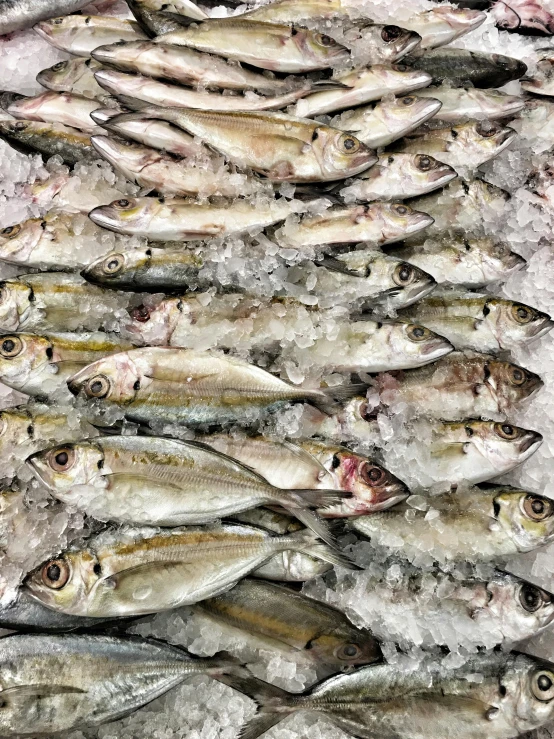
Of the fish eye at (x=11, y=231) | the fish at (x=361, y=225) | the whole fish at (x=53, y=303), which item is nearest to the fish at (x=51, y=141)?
the fish eye at (x=11, y=231)

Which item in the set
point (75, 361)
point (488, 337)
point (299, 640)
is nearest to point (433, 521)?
point (299, 640)

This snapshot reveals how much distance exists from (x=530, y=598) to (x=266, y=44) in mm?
3111

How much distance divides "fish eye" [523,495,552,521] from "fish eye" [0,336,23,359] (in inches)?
90.0

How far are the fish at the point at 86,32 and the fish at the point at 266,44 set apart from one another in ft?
1.54

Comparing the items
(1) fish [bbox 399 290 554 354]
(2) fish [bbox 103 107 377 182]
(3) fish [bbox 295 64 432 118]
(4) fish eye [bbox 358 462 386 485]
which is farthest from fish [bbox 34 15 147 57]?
(4) fish eye [bbox 358 462 386 485]

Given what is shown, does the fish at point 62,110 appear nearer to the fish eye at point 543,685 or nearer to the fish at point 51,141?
the fish at point 51,141

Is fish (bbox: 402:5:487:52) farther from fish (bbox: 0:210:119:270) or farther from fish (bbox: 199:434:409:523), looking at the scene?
fish (bbox: 199:434:409:523)

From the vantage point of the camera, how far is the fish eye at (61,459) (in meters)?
2.20

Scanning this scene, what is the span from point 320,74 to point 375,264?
1372mm

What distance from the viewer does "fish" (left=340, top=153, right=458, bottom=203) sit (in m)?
2.93

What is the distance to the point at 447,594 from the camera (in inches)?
88.0

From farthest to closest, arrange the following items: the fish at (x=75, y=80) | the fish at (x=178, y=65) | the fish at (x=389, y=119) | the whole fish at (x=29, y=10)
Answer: the whole fish at (x=29, y=10) < the fish at (x=75, y=80) < the fish at (x=178, y=65) < the fish at (x=389, y=119)

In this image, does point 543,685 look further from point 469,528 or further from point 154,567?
point 154,567

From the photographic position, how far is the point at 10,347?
8.18ft
